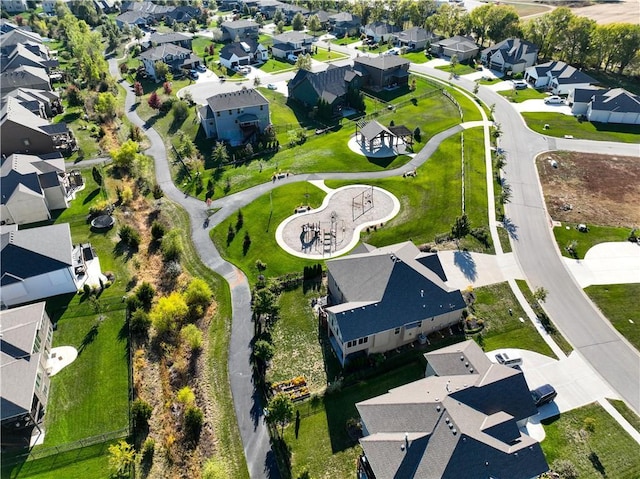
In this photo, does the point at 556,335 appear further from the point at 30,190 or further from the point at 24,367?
the point at 30,190

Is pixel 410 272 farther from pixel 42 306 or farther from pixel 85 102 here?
pixel 85 102

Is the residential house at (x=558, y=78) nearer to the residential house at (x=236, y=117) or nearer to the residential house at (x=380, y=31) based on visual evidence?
the residential house at (x=380, y=31)

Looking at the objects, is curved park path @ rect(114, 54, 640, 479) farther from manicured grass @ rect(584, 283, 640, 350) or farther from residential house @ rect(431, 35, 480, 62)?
residential house @ rect(431, 35, 480, 62)

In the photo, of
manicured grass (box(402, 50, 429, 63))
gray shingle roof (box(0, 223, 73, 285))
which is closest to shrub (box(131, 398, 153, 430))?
gray shingle roof (box(0, 223, 73, 285))

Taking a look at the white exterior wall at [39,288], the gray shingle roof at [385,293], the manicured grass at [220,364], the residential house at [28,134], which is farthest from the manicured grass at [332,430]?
the residential house at [28,134]

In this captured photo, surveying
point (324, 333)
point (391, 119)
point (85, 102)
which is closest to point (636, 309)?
point (324, 333)

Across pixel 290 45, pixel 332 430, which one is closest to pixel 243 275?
pixel 332 430
